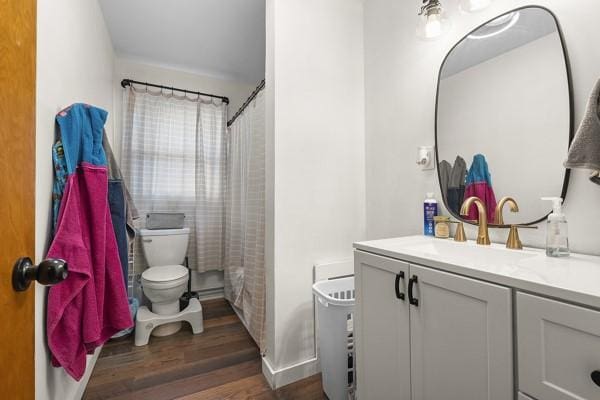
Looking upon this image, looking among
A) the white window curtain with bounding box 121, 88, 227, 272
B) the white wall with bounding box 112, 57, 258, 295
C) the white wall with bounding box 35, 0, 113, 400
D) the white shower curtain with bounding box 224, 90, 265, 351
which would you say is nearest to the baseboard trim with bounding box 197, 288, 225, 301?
the white wall with bounding box 112, 57, 258, 295

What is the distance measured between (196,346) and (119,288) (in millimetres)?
987

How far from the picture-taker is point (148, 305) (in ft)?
7.56

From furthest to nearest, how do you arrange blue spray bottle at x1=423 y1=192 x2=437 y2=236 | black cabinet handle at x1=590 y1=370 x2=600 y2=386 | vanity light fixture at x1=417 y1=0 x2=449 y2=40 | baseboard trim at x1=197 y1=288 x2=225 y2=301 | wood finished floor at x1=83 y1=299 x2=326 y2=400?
1. baseboard trim at x1=197 y1=288 x2=225 y2=301
2. wood finished floor at x1=83 y1=299 x2=326 y2=400
3. blue spray bottle at x1=423 y1=192 x2=437 y2=236
4. vanity light fixture at x1=417 y1=0 x2=449 y2=40
5. black cabinet handle at x1=590 y1=370 x2=600 y2=386

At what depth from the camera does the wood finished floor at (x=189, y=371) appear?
4.59ft

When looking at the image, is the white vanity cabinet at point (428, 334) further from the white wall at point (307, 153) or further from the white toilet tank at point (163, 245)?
the white toilet tank at point (163, 245)

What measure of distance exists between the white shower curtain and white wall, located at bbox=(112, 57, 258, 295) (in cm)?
27

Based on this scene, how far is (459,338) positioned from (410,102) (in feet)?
3.92

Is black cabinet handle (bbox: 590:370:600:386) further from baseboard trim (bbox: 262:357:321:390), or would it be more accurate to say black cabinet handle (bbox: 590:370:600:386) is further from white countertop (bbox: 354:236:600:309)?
baseboard trim (bbox: 262:357:321:390)

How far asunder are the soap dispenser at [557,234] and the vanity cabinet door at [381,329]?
47cm

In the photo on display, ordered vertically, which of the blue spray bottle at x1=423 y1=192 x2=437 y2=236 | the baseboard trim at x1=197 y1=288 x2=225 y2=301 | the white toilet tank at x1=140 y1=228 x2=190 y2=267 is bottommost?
the baseboard trim at x1=197 y1=288 x2=225 y2=301

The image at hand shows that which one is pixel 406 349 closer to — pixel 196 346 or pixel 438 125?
pixel 438 125

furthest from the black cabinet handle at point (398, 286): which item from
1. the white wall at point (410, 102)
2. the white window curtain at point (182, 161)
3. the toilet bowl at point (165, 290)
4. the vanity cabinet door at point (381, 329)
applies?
the white window curtain at point (182, 161)

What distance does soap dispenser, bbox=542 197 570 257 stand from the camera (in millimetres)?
802

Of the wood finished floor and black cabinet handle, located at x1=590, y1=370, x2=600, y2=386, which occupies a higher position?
black cabinet handle, located at x1=590, y1=370, x2=600, y2=386
